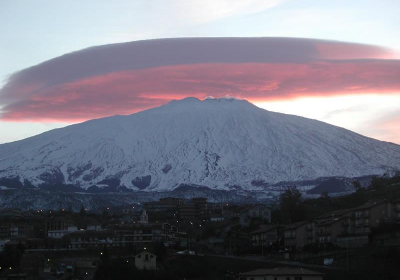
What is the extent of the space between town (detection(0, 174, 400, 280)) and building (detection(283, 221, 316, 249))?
0.06 meters

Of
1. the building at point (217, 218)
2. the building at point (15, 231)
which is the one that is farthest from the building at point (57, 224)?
the building at point (217, 218)

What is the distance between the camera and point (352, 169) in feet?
584

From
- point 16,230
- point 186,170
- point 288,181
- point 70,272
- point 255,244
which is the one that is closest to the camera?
point 70,272

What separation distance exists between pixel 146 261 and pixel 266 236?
12.7 meters

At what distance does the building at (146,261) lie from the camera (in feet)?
176

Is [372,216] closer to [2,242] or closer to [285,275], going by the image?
[285,275]

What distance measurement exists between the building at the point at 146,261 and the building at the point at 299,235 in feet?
30.3

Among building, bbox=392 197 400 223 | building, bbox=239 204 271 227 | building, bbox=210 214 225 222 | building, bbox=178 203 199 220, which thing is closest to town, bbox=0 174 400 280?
building, bbox=392 197 400 223

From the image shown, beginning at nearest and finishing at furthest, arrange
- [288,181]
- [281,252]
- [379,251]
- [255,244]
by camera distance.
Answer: [379,251], [281,252], [255,244], [288,181]

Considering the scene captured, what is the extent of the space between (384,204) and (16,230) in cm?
3108

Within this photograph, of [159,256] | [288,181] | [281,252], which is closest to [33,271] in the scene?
[159,256]

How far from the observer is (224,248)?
2603 inches

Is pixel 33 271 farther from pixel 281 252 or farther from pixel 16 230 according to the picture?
pixel 16 230

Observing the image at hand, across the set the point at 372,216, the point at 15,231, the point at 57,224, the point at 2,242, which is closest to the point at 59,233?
the point at 2,242
